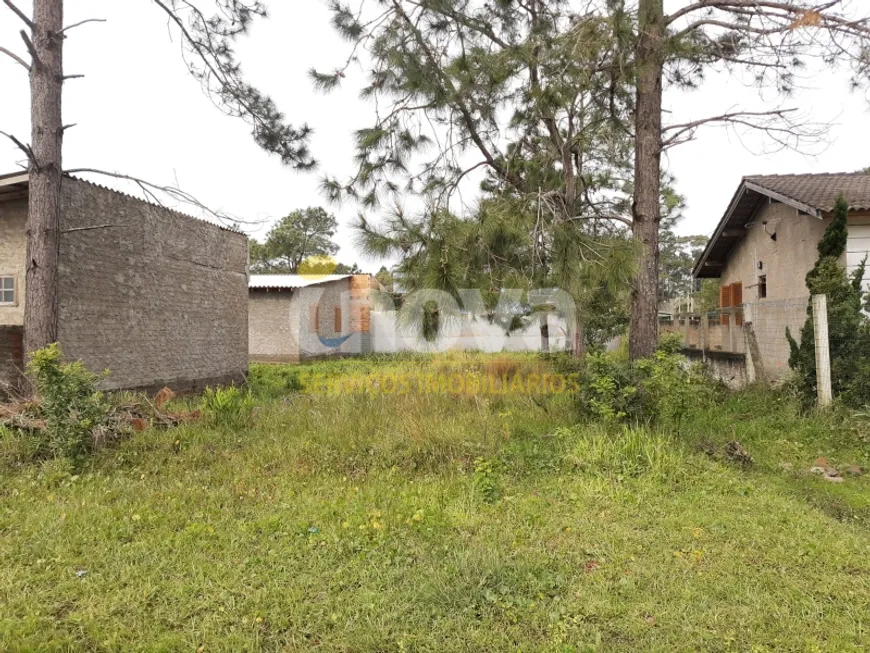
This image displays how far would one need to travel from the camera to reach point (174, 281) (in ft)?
33.2

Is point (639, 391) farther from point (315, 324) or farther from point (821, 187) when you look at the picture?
point (315, 324)

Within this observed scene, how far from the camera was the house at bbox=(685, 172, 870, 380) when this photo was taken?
7652 mm

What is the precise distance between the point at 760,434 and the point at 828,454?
2.12 feet

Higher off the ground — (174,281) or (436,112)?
(436,112)

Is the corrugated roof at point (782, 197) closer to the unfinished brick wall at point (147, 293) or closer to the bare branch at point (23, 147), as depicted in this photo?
the unfinished brick wall at point (147, 293)

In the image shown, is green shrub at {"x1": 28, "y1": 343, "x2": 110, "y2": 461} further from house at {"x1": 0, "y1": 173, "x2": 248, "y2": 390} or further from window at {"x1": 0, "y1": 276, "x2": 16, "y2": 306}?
window at {"x1": 0, "y1": 276, "x2": 16, "y2": 306}

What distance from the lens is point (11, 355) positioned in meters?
7.19

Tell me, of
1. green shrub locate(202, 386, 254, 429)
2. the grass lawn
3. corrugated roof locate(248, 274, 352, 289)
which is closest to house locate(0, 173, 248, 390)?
green shrub locate(202, 386, 254, 429)

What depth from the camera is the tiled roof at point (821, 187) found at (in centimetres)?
766

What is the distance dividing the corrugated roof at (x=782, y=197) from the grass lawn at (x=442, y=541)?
13.2 feet

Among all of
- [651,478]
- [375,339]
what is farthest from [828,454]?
[375,339]

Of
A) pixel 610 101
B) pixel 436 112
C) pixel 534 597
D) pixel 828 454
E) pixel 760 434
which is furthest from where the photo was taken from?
pixel 610 101

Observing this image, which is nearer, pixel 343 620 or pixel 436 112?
pixel 343 620

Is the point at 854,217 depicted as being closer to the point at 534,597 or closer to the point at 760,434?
the point at 760,434
